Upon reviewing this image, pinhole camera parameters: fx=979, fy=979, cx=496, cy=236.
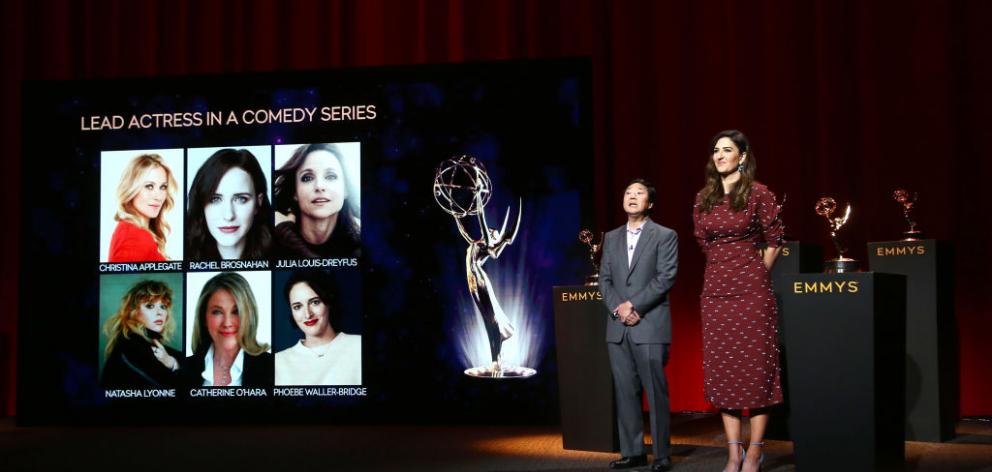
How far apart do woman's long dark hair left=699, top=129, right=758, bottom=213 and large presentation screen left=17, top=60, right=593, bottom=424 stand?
2136 mm

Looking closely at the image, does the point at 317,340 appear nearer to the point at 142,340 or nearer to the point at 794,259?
the point at 142,340

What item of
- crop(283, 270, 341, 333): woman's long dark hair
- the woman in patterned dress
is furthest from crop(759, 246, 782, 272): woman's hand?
crop(283, 270, 341, 333): woman's long dark hair

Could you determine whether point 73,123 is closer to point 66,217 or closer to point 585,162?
point 66,217

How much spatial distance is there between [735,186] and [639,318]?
0.85m

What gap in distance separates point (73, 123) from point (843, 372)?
521 centimetres

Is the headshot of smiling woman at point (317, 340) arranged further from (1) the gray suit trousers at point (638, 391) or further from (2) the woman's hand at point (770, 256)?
(2) the woman's hand at point (770, 256)

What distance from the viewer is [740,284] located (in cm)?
397

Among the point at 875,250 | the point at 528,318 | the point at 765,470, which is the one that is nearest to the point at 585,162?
the point at 528,318

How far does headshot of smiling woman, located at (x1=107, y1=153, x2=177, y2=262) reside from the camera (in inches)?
255

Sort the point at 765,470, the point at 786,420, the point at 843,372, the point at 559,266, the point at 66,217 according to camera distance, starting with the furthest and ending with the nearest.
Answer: the point at 66,217 → the point at 559,266 → the point at 786,420 → the point at 765,470 → the point at 843,372

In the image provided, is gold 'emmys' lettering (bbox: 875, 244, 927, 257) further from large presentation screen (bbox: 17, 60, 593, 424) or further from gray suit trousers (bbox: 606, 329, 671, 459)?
gray suit trousers (bbox: 606, 329, 671, 459)

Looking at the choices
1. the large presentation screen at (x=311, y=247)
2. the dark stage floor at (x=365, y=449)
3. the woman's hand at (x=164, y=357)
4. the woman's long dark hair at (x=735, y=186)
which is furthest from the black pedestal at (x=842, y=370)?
the woman's hand at (x=164, y=357)

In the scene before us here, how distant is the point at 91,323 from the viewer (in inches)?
257

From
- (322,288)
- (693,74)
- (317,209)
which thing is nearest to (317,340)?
(322,288)
